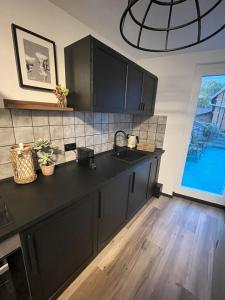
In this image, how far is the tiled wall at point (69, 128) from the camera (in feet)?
3.90

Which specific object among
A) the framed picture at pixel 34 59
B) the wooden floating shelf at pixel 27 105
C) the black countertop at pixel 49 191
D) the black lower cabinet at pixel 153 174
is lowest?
the black lower cabinet at pixel 153 174

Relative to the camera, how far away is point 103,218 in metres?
1.44

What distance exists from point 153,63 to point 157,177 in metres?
1.91

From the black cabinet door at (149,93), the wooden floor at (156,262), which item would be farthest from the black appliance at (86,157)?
the black cabinet door at (149,93)

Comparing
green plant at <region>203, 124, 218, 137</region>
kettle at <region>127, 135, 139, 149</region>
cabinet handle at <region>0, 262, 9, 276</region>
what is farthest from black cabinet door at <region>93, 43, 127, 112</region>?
green plant at <region>203, 124, 218, 137</region>

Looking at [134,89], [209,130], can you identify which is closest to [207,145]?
[209,130]

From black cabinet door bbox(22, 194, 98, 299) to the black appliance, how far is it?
423 millimetres

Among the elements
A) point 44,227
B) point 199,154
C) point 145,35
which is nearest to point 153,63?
point 145,35

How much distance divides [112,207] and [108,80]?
4.18 feet

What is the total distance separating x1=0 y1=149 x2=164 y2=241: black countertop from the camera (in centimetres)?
86

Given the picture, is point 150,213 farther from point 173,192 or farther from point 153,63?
point 153,63

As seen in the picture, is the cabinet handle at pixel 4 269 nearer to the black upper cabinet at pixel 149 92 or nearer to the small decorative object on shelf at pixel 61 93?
the small decorative object on shelf at pixel 61 93

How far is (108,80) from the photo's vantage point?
1467 millimetres

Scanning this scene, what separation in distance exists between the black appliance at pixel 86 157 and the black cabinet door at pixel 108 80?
47cm
